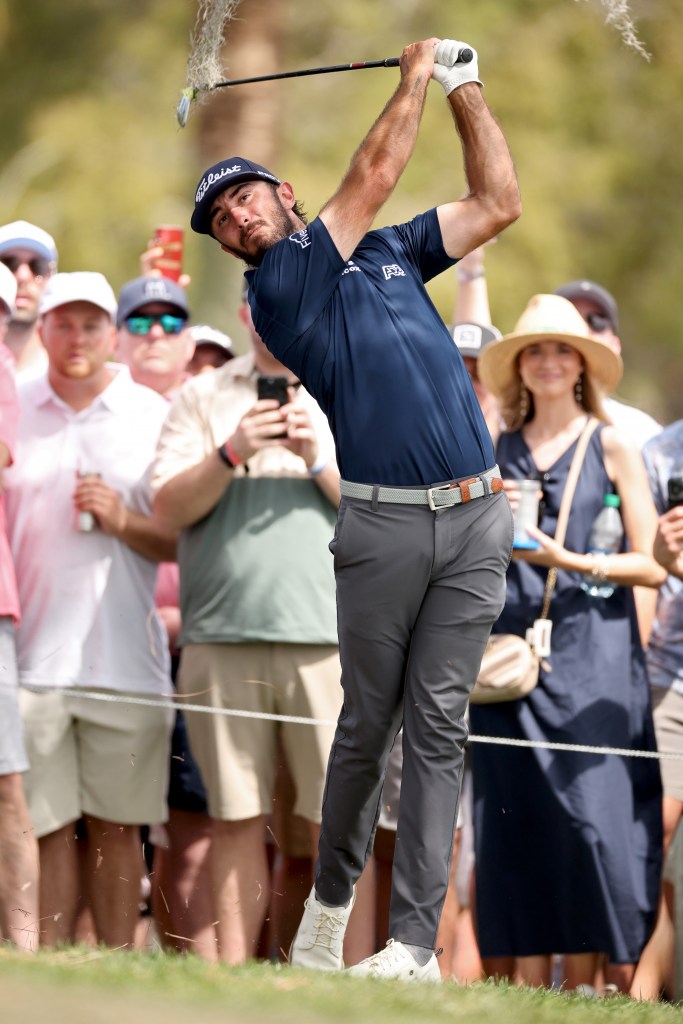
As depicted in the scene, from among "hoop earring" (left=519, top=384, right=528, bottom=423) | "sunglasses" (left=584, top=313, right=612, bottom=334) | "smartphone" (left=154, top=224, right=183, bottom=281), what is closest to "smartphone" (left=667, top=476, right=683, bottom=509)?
"hoop earring" (left=519, top=384, right=528, bottom=423)

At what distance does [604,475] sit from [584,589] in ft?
1.54

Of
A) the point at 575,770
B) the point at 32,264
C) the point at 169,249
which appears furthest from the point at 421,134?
the point at 575,770

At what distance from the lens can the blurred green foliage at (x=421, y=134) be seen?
18.0 meters

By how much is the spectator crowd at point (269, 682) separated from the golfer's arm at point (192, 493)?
0.01m

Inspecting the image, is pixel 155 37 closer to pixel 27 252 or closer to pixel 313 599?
pixel 27 252

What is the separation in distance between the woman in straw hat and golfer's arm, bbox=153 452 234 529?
115 cm

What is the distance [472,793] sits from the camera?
709 centimetres

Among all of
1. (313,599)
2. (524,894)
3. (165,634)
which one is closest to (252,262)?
(313,599)

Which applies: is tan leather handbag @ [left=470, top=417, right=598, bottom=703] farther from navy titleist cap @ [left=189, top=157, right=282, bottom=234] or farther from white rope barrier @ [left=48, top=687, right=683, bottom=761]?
navy titleist cap @ [left=189, top=157, right=282, bottom=234]

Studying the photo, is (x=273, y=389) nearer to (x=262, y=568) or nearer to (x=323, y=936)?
(x=262, y=568)

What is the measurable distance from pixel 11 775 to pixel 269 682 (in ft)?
3.44

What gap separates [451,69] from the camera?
5371mm

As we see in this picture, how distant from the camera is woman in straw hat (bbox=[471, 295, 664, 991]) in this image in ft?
22.3

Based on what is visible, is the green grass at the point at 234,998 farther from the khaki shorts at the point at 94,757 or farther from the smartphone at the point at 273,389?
the smartphone at the point at 273,389
